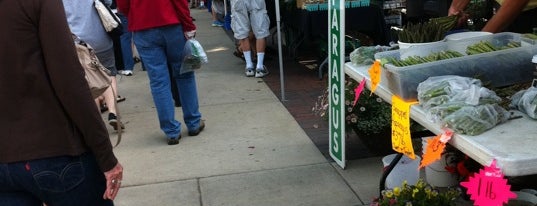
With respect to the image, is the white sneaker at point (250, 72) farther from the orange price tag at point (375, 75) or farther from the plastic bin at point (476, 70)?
the plastic bin at point (476, 70)

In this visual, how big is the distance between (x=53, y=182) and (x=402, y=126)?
4.30 feet

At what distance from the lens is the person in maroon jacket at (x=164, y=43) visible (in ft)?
15.7

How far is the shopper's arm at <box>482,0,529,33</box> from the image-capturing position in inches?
103

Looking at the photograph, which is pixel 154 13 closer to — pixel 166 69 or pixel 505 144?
pixel 166 69

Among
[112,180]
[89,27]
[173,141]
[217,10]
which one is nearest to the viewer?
[112,180]

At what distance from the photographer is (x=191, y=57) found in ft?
16.3

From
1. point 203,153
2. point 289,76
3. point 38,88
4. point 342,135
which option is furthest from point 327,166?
point 289,76

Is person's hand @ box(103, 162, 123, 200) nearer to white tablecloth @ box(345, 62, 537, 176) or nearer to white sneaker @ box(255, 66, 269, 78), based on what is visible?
white tablecloth @ box(345, 62, 537, 176)

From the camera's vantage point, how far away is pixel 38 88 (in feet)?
6.55

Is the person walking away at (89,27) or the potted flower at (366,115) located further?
the person walking away at (89,27)

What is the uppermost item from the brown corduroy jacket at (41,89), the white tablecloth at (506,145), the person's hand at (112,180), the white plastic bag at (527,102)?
the brown corduroy jacket at (41,89)

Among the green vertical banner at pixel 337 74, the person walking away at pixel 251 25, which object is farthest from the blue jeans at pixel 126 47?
the green vertical banner at pixel 337 74

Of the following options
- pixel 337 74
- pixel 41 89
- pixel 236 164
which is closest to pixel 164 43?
pixel 236 164

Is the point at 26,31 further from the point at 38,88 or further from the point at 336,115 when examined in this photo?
the point at 336,115
